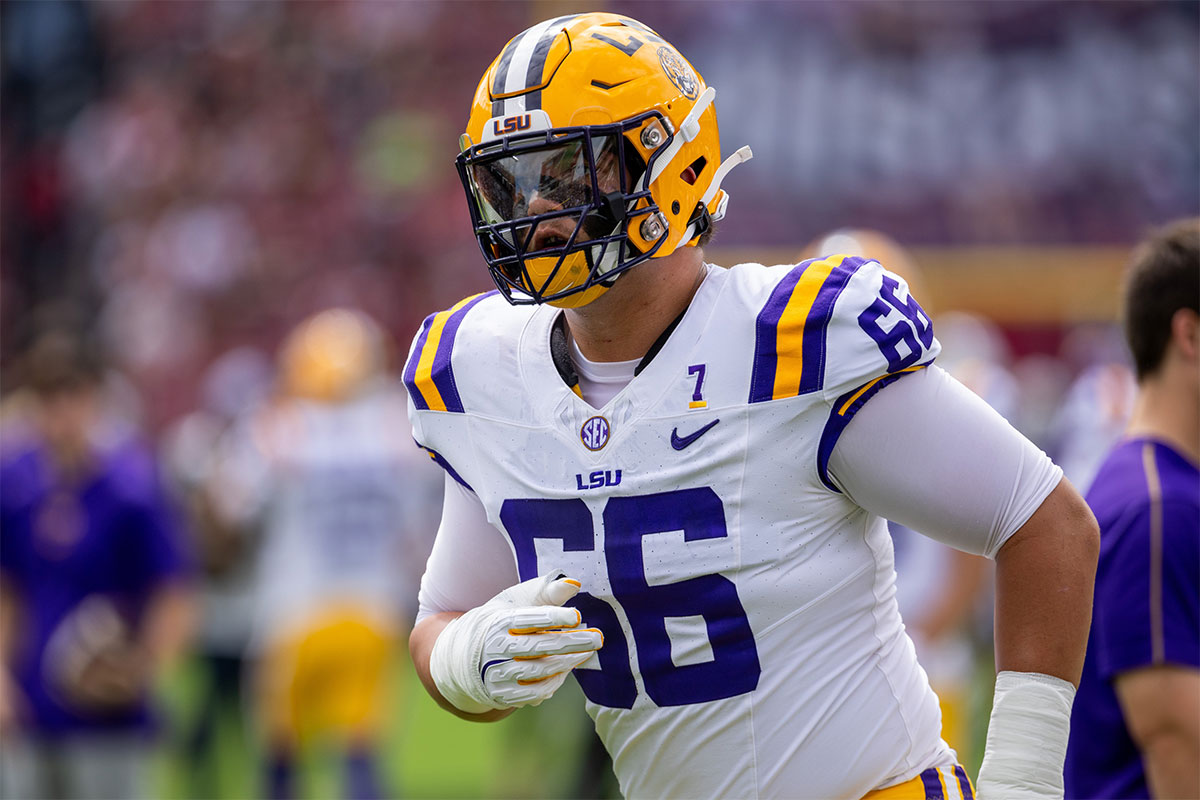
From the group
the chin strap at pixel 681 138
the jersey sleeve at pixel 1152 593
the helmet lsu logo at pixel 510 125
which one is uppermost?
the helmet lsu logo at pixel 510 125

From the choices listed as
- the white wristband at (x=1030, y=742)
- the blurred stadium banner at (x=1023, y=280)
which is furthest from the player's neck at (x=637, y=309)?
the blurred stadium banner at (x=1023, y=280)

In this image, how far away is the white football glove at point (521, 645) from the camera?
75.1 inches

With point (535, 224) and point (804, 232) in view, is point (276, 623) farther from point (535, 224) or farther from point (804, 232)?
point (804, 232)

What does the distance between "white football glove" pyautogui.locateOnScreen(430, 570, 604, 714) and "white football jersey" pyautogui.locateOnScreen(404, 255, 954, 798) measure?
75 millimetres

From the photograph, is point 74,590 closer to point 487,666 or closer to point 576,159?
point 487,666

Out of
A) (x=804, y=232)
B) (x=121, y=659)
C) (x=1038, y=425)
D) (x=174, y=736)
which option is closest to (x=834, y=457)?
(x=121, y=659)

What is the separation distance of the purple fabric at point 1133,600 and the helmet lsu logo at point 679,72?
3.28ft

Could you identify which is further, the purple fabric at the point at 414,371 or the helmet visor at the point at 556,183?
the purple fabric at the point at 414,371

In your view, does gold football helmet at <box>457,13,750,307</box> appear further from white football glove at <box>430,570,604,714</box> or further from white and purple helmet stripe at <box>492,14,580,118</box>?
white football glove at <box>430,570,604,714</box>

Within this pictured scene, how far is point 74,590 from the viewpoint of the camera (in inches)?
199

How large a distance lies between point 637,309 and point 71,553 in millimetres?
3577

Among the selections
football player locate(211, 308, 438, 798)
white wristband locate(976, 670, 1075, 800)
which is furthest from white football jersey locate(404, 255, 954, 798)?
football player locate(211, 308, 438, 798)

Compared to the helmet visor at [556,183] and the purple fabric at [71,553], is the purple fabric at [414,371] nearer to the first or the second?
the helmet visor at [556,183]

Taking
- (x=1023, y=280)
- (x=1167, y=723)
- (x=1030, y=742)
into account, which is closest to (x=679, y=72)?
(x=1030, y=742)
